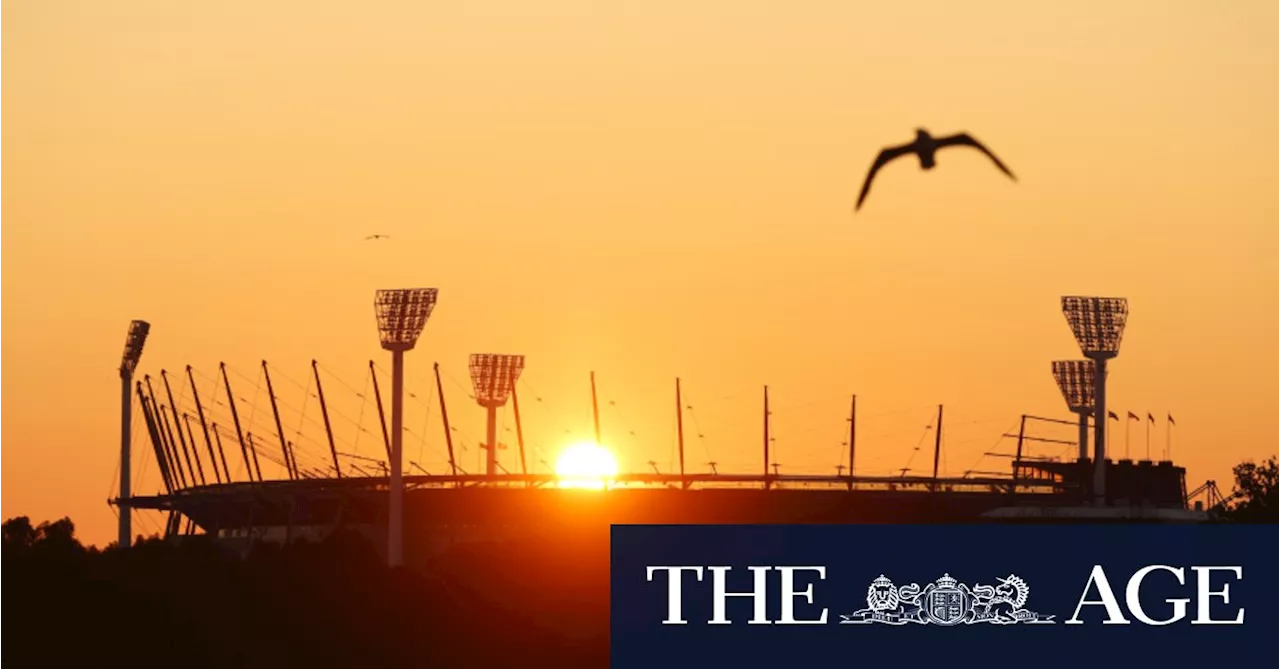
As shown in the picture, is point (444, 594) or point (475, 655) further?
point (444, 594)

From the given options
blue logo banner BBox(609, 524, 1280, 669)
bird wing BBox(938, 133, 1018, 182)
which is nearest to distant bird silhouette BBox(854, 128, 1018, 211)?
bird wing BBox(938, 133, 1018, 182)

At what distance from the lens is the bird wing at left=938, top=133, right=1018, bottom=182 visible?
73625 millimetres

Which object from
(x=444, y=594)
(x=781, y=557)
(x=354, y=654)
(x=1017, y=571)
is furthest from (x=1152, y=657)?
(x=444, y=594)

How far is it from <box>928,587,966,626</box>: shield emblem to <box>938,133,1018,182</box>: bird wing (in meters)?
22.8

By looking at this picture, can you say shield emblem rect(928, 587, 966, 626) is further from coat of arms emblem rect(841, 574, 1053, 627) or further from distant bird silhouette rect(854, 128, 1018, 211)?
distant bird silhouette rect(854, 128, 1018, 211)

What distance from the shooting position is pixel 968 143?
79.4m

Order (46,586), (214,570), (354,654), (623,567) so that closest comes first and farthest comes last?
(623,567) → (354,654) → (46,586) → (214,570)

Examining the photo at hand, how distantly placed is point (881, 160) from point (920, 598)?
24890 millimetres

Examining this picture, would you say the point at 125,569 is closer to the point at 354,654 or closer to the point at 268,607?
the point at 268,607

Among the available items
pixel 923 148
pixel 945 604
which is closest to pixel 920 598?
pixel 945 604

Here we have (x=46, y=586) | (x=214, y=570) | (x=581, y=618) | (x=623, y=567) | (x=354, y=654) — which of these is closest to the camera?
(x=623, y=567)

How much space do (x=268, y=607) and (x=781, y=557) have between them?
66053 mm

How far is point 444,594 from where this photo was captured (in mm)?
181875

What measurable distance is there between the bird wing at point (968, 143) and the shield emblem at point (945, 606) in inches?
897
